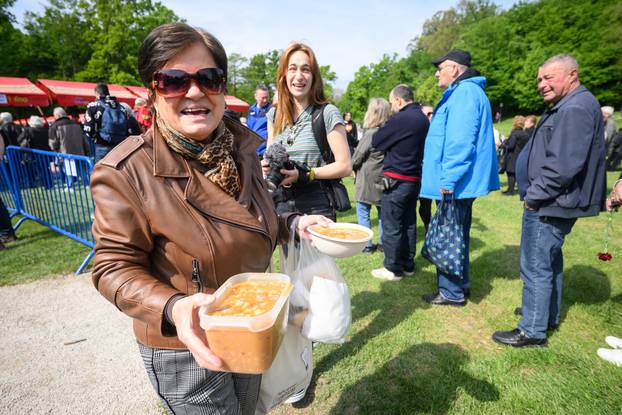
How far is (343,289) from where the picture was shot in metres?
1.69

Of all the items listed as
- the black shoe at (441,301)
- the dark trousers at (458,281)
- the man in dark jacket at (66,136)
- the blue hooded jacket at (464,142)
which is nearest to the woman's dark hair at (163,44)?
the blue hooded jacket at (464,142)

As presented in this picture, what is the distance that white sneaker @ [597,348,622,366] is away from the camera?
2.90 m

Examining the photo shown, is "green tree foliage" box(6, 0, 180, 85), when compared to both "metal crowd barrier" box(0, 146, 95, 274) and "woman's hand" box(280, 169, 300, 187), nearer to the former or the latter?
"metal crowd barrier" box(0, 146, 95, 274)

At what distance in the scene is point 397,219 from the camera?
4.37 meters

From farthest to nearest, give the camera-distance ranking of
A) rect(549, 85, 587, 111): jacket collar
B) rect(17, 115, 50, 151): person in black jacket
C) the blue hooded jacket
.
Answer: rect(17, 115, 50, 151): person in black jacket, the blue hooded jacket, rect(549, 85, 587, 111): jacket collar

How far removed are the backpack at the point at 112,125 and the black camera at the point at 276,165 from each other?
612 cm

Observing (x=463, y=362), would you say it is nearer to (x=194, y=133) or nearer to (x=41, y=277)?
(x=194, y=133)

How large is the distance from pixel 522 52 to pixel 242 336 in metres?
57.3

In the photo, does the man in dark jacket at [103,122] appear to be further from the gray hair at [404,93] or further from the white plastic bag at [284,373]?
the white plastic bag at [284,373]

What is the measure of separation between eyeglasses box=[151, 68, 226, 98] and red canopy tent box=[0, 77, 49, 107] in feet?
49.4

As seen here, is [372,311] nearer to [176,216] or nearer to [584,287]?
[584,287]

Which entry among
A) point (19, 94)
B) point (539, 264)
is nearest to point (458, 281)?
point (539, 264)

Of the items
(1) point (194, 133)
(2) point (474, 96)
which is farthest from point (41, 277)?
(2) point (474, 96)

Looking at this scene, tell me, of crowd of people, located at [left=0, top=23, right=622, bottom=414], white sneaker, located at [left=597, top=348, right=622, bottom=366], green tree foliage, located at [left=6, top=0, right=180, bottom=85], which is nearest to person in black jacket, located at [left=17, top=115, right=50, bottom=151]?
crowd of people, located at [left=0, top=23, right=622, bottom=414]
